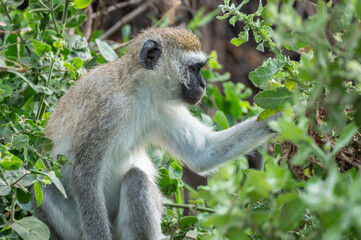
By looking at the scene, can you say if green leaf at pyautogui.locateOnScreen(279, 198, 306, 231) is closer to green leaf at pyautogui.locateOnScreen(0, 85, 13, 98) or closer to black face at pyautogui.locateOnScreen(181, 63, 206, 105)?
black face at pyautogui.locateOnScreen(181, 63, 206, 105)

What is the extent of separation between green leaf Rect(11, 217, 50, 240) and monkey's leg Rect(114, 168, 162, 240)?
954 millimetres

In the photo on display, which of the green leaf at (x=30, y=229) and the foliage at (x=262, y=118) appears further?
the green leaf at (x=30, y=229)

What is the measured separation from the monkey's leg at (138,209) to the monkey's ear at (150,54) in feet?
2.79

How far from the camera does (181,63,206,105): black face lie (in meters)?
4.23

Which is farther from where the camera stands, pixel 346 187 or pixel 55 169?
pixel 55 169

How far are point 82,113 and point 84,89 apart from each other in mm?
242

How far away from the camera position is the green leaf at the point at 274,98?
2686mm

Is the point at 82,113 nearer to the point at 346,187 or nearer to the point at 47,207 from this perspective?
the point at 47,207

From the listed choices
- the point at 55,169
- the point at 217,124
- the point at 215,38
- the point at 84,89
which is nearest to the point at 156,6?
the point at 215,38

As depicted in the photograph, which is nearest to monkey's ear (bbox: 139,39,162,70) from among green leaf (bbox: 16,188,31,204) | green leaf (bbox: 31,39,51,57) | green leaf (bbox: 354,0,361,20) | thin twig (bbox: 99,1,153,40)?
green leaf (bbox: 31,39,51,57)

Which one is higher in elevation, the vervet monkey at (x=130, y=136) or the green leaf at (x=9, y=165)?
the green leaf at (x=9, y=165)

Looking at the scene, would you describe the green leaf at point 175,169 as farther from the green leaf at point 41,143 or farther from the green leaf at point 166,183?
the green leaf at point 41,143

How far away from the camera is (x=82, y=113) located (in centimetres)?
422

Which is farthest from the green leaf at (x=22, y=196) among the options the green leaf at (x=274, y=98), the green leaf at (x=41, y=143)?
the green leaf at (x=274, y=98)
